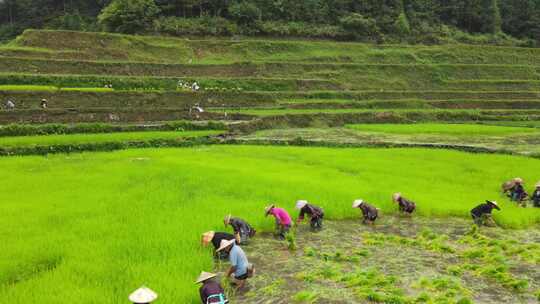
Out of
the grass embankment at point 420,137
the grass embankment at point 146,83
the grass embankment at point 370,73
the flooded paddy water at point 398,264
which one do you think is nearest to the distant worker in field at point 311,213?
the flooded paddy water at point 398,264

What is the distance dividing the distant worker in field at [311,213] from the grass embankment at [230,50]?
22.2 meters

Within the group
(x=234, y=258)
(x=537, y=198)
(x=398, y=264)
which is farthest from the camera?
(x=537, y=198)

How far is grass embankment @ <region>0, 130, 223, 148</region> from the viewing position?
14152 millimetres

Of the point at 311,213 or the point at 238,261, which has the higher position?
the point at 238,261

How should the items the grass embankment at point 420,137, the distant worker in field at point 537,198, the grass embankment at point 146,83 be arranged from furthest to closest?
the grass embankment at point 146,83 → the grass embankment at point 420,137 → the distant worker in field at point 537,198

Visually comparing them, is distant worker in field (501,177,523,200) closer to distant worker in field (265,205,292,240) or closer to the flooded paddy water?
the flooded paddy water

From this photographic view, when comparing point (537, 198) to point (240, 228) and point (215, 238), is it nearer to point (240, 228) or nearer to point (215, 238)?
point (240, 228)

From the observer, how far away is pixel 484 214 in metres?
7.92

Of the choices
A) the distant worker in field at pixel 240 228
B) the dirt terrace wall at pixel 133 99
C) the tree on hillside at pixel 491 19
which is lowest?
the distant worker in field at pixel 240 228

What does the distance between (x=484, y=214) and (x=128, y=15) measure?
3019 cm

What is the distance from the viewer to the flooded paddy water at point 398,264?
5332 mm

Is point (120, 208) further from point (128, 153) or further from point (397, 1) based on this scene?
point (397, 1)

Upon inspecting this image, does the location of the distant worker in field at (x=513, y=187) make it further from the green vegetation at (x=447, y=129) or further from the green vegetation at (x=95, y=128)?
the green vegetation at (x=95, y=128)

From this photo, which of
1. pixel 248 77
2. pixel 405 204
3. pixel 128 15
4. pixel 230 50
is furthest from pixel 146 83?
pixel 405 204
